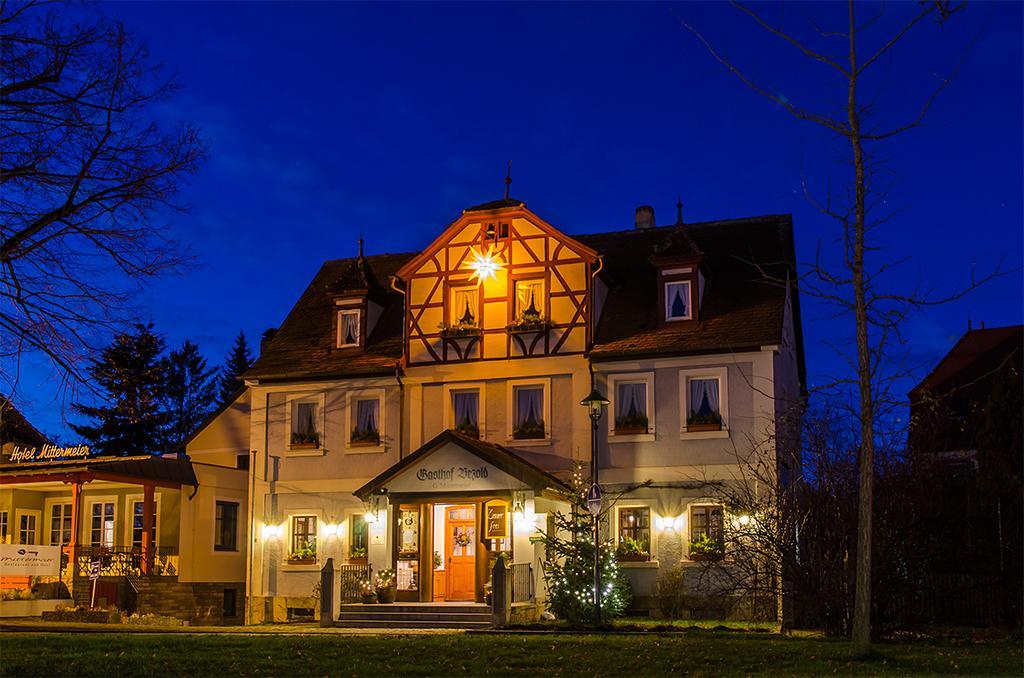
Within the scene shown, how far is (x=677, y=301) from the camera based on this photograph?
30.2 metres

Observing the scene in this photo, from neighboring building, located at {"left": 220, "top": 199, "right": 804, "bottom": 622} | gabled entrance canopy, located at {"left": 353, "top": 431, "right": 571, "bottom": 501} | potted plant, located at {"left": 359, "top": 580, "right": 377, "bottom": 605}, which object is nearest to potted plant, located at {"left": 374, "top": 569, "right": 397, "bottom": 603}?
potted plant, located at {"left": 359, "top": 580, "right": 377, "bottom": 605}

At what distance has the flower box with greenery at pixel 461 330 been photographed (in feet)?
103

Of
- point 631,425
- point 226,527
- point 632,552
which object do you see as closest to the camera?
Answer: point 632,552

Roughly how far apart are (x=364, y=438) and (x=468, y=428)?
301cm

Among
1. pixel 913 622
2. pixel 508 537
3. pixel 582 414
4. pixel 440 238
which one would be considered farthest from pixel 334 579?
pixel 913 622

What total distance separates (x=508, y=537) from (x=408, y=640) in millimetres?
9634

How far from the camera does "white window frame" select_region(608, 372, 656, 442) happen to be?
29.4 metres

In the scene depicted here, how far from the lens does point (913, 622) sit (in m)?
19.3

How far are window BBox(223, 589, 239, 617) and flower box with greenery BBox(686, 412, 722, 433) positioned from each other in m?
15.0

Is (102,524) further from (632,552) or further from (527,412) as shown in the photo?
(632,552)

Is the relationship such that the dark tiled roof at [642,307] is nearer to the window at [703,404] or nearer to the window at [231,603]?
the window at [703,404]

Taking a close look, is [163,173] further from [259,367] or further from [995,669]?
[259,367]

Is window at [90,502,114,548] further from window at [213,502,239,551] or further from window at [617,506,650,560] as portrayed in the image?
window at [617,506,650,560]

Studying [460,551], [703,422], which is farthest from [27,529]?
[703,422]
